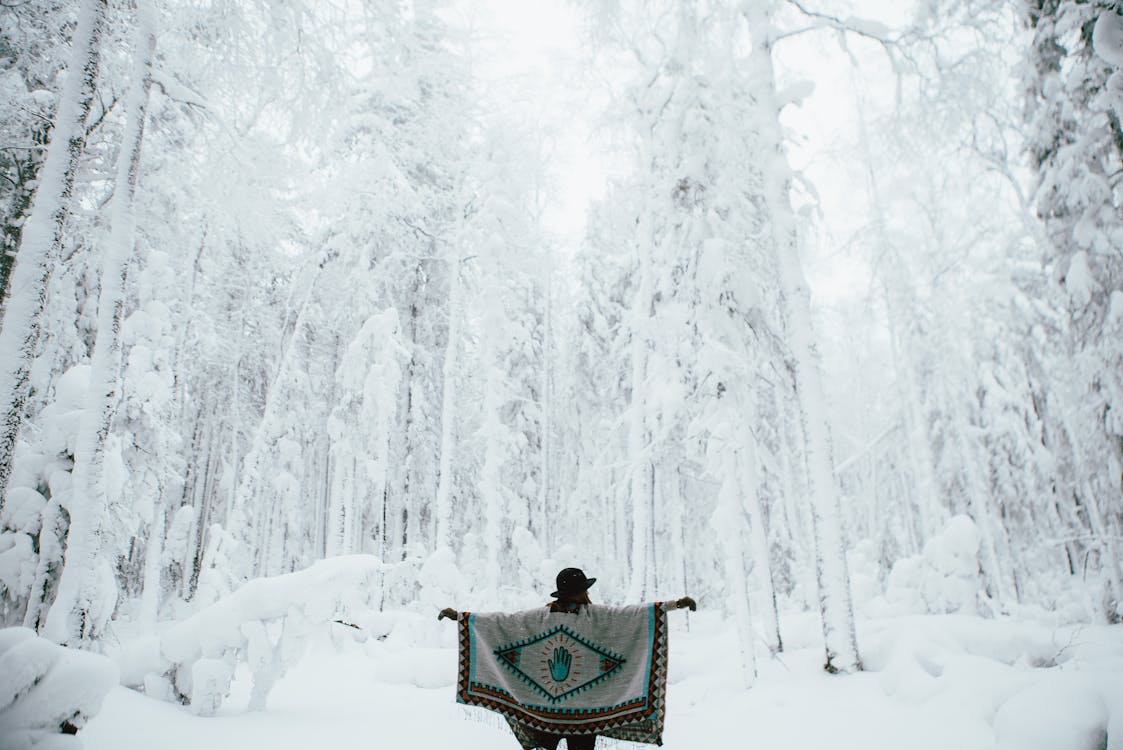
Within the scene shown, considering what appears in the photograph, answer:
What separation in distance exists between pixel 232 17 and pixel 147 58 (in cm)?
104

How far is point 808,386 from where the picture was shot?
817 cm

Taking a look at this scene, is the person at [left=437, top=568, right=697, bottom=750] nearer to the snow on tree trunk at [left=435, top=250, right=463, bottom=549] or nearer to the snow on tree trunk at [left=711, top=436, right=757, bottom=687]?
the snow on tree trunk at [left=711, top=436, right=757, bottom=687]

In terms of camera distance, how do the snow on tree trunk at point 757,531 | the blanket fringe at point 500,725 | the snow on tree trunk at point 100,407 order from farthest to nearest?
the snow on tree trunk at point 757,531 → the snow on tree trunk at point 100,407 → the blanket fringe at point 500,725

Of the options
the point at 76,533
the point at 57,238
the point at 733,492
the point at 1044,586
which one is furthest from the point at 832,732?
the point at 1044,586

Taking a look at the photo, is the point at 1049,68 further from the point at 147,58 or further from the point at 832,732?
the point at 147,58

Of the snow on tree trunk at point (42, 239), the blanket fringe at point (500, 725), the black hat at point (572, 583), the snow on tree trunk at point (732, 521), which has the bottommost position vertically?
the blanket fringe at point (500, 725)

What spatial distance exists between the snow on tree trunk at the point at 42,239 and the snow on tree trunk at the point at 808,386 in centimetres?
834

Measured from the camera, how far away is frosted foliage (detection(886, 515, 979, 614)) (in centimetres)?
1098

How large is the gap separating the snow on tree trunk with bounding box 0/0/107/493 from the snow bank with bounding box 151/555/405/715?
1.97 meters

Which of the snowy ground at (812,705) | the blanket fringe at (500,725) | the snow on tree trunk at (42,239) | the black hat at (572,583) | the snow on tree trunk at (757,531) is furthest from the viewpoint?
the snow on tree trunk at (757,531)

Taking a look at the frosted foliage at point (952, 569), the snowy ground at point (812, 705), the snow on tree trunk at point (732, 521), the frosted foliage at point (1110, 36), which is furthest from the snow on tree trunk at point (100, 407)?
the frosted foliage at point (952, 569)

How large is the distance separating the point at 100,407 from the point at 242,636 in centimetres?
283

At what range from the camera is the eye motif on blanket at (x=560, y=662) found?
4344 millimetres

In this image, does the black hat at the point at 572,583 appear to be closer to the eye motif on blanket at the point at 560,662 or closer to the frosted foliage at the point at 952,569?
the eye motif on blanket at the point at 560,662
